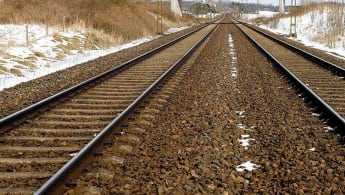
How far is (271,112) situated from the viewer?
7078 millimetres

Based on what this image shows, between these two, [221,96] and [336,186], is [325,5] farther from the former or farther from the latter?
[336,186]

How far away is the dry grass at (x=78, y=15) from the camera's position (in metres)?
23.9

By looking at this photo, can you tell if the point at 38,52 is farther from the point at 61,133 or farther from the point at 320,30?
the point at 320,30

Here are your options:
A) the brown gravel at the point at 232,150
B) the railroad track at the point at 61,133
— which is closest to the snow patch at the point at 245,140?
the brown gravel at the point at 232,150

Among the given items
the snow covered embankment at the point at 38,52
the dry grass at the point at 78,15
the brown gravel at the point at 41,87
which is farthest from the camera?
the dry grass at the point at 78,15

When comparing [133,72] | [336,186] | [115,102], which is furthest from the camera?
[133,72]

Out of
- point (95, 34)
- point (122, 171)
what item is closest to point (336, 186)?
point (122, 171)

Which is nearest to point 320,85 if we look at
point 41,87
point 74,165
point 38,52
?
point 41,87

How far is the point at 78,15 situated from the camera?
25.5m

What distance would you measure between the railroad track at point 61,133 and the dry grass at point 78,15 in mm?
15578

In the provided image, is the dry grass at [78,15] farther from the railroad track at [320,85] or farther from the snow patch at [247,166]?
the snow patch at [247,166]

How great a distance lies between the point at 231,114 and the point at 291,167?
2482mm

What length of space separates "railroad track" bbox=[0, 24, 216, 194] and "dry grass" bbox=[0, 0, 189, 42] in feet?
51.1

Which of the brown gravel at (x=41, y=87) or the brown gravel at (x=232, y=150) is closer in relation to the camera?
Answer: the brown gravel at (x=232, y=150)
